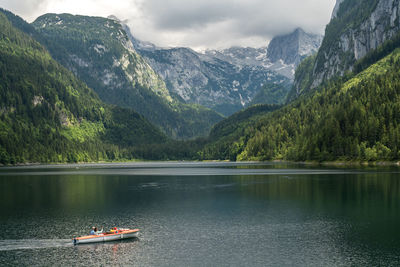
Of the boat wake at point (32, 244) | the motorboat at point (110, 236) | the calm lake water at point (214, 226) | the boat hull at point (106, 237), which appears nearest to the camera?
the calm lake water at point (214, 226)

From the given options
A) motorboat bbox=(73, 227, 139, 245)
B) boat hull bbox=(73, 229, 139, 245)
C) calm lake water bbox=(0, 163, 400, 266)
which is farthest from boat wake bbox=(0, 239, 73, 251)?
motorboat bbox=(73, 227, 139, 245)

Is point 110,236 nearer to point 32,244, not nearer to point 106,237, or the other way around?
point 106,237

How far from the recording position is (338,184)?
5281 inches

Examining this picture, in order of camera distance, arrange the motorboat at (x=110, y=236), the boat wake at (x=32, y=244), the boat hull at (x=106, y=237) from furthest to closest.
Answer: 1. the motorboat at (x=110, y=236)
2. the boat hull at (x=106, y=237)
3. the boat wake at (x=32, y=244)

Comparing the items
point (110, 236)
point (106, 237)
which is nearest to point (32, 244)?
point (106, 237)

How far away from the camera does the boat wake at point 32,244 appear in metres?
62.2

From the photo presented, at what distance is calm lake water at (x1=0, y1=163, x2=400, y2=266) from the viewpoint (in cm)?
5609

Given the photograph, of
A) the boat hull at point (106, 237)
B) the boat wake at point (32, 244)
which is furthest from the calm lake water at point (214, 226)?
the boat hull at point (106, 237)

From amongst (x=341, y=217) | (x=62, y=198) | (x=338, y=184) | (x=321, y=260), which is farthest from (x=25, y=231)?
(x=338, y=184)

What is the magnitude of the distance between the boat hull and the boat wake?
1.73 metres

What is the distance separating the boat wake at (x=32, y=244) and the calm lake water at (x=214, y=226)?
15cm

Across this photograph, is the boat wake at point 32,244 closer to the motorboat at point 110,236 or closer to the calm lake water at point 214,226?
the calm lake water at point 214,226

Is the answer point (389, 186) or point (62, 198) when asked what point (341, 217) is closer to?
point (389, 186)

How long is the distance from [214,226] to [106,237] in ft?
67.1
